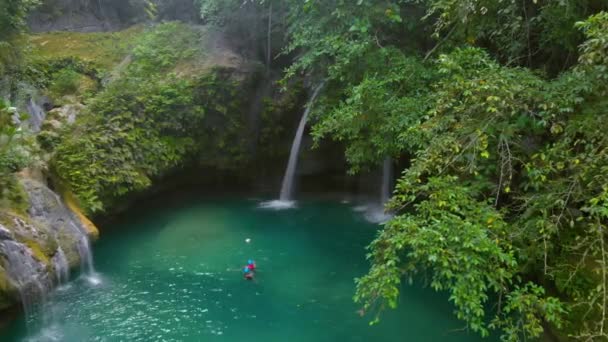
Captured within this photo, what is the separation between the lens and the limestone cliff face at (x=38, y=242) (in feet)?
22.3

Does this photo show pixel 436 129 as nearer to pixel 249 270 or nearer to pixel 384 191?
pixel 249 270

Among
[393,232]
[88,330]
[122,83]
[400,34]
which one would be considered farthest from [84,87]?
[393,232]

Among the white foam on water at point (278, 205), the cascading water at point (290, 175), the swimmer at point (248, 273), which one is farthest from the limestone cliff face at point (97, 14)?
the swimmer at point (248, 273)

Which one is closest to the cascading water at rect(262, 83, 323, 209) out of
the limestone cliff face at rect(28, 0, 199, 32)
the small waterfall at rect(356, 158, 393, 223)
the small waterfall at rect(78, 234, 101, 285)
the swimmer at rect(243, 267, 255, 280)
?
the small waterfall at rect(356, 158, 393, 223)

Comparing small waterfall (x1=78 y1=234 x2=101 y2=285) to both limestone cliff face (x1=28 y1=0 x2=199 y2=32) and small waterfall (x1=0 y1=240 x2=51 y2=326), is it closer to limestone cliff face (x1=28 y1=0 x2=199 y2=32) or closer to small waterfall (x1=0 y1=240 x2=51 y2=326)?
small waterfall (x1=0 y1=240 x2=51 y2=326)

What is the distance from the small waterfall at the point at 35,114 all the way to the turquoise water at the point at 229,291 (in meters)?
2.83

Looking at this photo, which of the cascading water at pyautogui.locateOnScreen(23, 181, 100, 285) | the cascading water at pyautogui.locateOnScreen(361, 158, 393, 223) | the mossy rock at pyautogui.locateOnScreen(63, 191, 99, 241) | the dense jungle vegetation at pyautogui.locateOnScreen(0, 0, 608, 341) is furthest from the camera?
the cascading water at pyautogui.locateOnScreen(361, 158, 393, 223)

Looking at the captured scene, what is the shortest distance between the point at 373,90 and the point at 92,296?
5.96m

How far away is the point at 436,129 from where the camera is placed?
18.7ft

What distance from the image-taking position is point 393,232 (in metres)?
4.95

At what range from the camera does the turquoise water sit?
22.8 feet

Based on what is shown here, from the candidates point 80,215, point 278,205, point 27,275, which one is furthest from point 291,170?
point 27,275

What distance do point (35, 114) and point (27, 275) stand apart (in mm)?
5274

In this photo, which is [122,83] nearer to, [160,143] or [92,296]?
[160,143]
